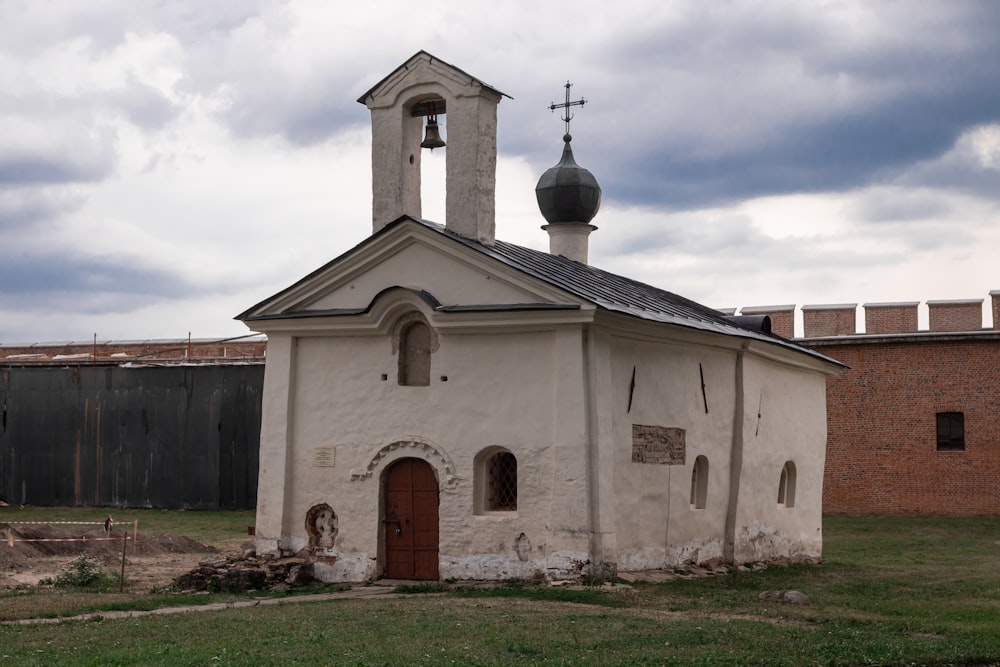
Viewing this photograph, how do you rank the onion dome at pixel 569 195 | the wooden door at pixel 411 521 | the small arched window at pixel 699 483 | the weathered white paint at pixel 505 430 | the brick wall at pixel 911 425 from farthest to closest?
1. the brick wall at pixel 911 425
2. the onion dome at pixel 569 195
3. the small arched window at pixel 699 483
4. the wooden door at pixel 411 521
5. the weathered white paint at pixel 505 430

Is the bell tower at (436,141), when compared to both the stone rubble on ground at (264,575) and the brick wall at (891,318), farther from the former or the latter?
the brick wall at (891,318)

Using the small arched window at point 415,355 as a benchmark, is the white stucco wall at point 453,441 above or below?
below

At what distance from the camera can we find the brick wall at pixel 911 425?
105 feet

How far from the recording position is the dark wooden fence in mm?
32375

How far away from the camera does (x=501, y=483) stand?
58.6ft

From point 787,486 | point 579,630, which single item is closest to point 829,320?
point 787,486

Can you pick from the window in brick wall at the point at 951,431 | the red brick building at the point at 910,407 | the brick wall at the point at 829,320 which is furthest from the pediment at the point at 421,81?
the window in brick wall at the point at 951,431

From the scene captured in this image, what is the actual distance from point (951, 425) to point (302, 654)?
24717 millimetres

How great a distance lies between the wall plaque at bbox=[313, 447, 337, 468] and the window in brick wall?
1909 centimetres

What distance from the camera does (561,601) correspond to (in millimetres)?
15633

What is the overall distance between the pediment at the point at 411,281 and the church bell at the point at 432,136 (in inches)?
70.0

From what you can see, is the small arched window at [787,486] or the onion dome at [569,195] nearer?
the small arched window at [787,486]

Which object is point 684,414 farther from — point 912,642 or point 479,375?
point 912,642

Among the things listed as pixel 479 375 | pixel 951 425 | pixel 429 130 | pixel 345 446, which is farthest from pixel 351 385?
pixel 951 425
